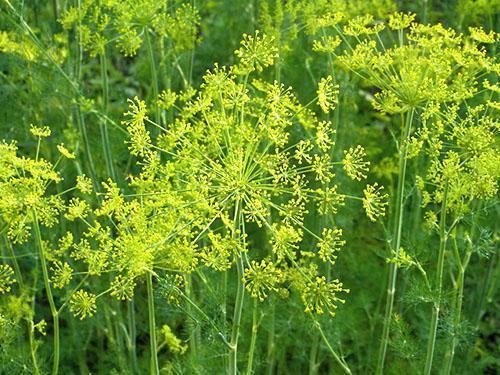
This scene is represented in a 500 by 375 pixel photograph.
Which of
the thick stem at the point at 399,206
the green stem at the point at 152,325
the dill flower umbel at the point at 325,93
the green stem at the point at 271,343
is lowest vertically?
the green stem at the point at 271,343

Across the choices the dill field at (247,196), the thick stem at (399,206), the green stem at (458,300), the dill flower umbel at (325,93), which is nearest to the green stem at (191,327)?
the dill field at (247,196)

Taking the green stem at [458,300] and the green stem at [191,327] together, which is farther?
the green stem at [458,300]

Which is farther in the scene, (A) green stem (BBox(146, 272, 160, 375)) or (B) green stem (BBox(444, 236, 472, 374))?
(B) green stem (BBox(444, 236, 472, 374))

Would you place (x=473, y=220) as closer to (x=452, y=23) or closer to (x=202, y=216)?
(x=202, y=216)

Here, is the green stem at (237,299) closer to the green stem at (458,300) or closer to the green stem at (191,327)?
the green stem at (191,327)

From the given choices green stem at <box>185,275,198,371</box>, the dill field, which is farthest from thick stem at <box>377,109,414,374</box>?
green stem at <box>185,275,198,371</box>

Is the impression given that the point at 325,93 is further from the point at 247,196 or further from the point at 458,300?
the point at 458,300

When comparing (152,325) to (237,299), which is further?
(152,325)

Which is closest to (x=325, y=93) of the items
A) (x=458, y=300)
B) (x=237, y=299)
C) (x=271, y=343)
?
(x=237, y=299)

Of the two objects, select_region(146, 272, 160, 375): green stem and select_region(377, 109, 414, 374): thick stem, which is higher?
select_region(377, 109, 414, 374): thick stem

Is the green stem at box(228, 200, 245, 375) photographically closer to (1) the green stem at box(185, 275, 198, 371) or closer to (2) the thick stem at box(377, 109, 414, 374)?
(1) the green stem at box(185, 275, 198, 371)
